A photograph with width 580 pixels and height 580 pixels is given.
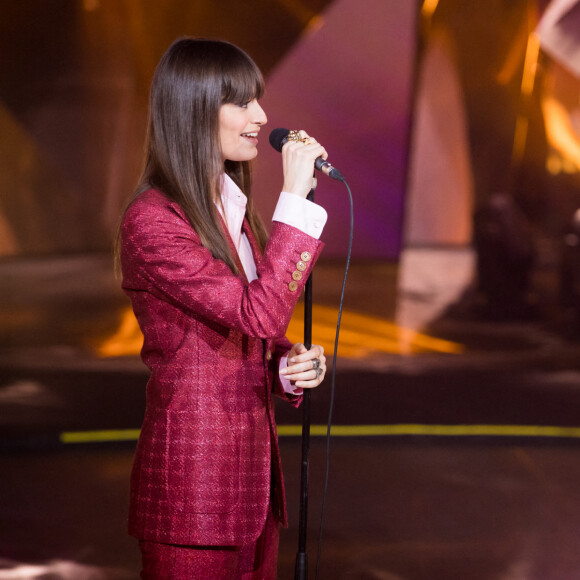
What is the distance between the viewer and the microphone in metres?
1.19

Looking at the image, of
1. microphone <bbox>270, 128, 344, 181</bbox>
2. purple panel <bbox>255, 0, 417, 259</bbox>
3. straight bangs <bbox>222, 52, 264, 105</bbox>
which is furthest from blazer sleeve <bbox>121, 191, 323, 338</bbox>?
purple panel <bbox>255, 0, 417, 259</bbox>

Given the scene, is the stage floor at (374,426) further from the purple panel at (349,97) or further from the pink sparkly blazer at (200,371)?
the pink sparkly blazer at (200,371)

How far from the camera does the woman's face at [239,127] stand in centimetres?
126

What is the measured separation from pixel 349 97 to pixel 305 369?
291 centimetres

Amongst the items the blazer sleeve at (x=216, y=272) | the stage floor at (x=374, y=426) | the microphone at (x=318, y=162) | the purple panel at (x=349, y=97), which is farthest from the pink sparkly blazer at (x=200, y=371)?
the purple panel at (x=349, y=97)

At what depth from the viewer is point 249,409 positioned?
1233mm

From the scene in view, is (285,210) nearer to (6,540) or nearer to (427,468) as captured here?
(6,540)

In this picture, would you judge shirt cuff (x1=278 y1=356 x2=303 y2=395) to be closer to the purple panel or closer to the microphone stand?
the microphone stand

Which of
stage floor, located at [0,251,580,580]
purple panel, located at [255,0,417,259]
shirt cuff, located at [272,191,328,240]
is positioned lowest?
stage floor, located at [0,251,580,580]

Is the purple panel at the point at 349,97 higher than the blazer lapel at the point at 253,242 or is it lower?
higher

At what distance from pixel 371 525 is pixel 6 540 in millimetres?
1297

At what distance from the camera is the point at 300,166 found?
1.19m

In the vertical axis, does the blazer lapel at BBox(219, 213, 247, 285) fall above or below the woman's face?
below

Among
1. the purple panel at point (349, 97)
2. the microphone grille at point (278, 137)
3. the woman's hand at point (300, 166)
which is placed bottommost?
the woman's hand at point (300, 166)
